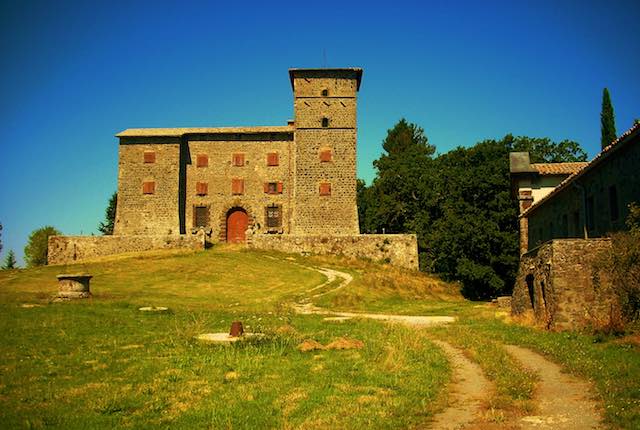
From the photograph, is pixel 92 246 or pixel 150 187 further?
pixel 150 187

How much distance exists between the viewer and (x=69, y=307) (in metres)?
20.8

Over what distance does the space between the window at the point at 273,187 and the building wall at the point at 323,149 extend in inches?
78.0

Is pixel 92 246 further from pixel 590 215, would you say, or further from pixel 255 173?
pixel 590 215

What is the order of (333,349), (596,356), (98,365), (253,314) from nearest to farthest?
(98,365)
(596,356)
(333,349)
(253,314)

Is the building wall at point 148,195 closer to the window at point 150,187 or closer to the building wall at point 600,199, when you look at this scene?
the window at point 150,187

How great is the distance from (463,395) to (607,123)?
158ft

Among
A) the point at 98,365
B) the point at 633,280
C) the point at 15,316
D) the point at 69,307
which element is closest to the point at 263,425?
the point at 98,365

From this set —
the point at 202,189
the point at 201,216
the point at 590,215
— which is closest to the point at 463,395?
the point at 590,215

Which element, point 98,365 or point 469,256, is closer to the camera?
point 98,365

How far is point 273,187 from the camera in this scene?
49531 millimetres

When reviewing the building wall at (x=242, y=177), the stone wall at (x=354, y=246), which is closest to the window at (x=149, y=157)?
the building wall at (x=242, y=177)

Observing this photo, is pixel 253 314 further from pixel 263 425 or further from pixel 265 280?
pixel 263 425

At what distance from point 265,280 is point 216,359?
22.6 m

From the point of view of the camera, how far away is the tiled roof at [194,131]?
49.1 meters
